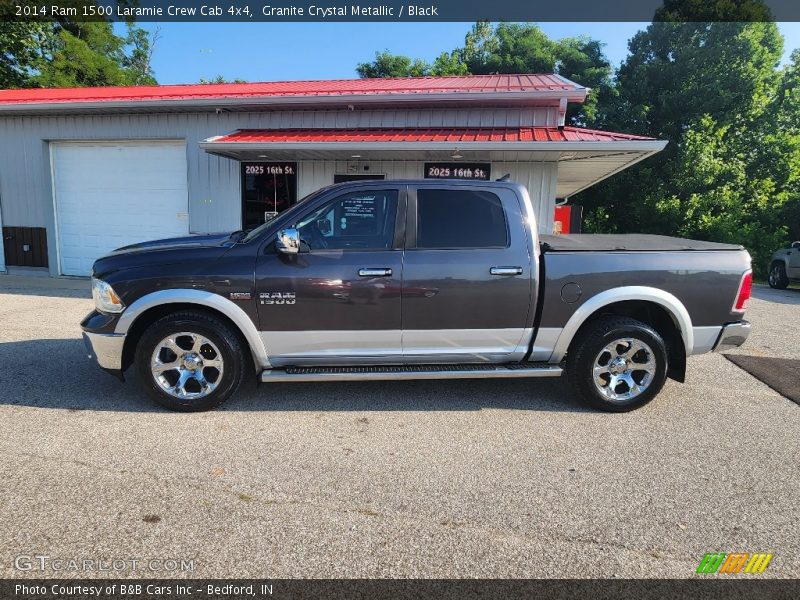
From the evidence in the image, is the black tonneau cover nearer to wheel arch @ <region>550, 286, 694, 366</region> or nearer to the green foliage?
wheel arch @ <region>550, 286, 694, 366</region>

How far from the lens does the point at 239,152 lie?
9.66m

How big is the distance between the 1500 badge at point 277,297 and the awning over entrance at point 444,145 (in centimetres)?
518

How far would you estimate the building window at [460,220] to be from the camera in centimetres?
415

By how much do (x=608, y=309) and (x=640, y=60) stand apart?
2563cm

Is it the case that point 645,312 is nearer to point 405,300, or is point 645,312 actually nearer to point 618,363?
point 618,363

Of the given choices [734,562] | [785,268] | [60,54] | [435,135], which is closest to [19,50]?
[60,54]

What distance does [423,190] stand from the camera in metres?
4.23

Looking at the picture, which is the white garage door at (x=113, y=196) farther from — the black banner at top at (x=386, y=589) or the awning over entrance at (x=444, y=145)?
the black banner at top at (x=386, y=589)

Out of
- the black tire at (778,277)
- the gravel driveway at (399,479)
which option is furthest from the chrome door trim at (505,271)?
the black tire at (778,277)

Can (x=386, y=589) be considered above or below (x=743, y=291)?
below

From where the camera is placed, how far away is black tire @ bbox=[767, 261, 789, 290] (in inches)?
565

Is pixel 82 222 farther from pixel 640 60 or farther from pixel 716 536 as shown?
pixel 640 60

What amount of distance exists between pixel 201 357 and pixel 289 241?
123cm

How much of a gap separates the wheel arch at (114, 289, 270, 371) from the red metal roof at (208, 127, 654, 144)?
17.9ft
